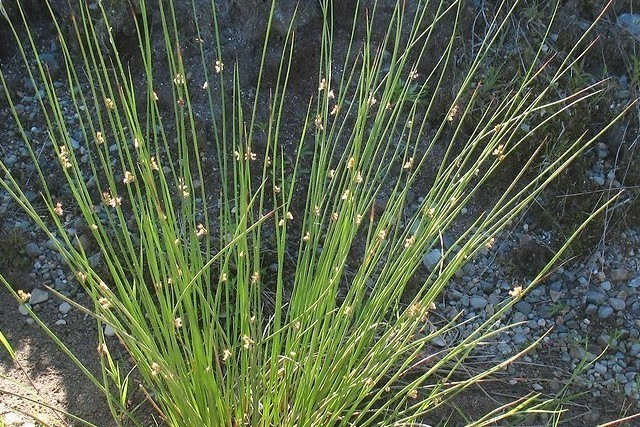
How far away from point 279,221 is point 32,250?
75 cm

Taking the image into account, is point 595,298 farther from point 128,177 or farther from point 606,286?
point 128,177

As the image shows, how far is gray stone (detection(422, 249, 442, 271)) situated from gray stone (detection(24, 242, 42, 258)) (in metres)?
1.18

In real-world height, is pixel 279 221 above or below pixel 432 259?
above

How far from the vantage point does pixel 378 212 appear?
244 cm

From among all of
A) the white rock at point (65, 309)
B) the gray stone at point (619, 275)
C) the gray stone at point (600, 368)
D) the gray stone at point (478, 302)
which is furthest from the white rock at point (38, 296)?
the gray stone at point (619, 275)

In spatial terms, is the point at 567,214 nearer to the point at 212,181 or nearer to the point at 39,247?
the point at 212,181

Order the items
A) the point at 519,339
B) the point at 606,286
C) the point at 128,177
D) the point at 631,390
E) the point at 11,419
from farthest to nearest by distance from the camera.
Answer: the point at 606,286
the point at 519,339
the point at 631,390
the point at 11,419
the point at 128,177

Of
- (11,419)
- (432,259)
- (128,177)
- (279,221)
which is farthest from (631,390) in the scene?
(11,419)

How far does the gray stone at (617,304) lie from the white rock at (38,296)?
1704 mm

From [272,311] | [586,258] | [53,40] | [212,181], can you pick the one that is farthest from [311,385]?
[53,40]

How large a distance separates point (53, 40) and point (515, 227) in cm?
174

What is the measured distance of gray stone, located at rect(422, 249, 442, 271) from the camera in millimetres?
2417

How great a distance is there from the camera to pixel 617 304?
2383 mm

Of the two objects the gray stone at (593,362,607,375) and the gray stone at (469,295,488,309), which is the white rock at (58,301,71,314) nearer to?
the gray stone at (469,295,488,309)
